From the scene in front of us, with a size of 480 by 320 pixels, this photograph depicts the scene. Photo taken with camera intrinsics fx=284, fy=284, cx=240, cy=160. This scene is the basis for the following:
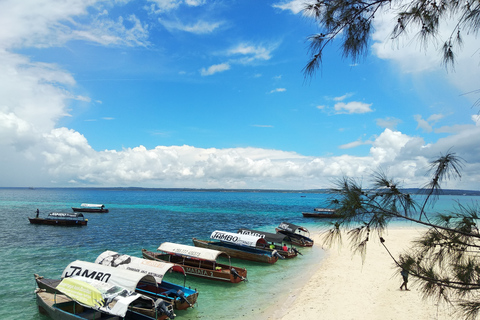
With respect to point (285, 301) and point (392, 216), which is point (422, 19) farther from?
point (285, 301)

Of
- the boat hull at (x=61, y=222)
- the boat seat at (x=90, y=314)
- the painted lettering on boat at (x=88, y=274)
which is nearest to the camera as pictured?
the boat seat at (x=90, y=314)

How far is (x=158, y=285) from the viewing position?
17844mm

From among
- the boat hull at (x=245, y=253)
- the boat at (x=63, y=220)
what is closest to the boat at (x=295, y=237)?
the boat hull at (x=245, y=253)

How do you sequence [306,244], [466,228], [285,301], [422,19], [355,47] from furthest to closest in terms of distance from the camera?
[306,244], [285,301], [355,47], [422,19], [466,228]

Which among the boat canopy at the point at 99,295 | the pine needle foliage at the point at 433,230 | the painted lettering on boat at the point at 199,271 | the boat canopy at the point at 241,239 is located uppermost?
the pine needle foliage at the point at 433,230

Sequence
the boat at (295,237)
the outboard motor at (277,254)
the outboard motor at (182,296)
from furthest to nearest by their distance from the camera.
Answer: the boat at (295,237) → the outboard motor at (277,254) → the outboard motor at (182,296)

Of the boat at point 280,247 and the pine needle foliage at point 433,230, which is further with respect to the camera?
the boat at point 280,247

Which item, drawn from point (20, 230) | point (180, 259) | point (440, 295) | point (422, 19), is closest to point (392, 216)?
point (440, 295)

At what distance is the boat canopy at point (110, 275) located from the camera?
49.4 feet

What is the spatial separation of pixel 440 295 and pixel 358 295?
50.8 ft

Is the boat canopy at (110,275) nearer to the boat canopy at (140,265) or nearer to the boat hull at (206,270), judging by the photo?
the boat canopy at (140,265)

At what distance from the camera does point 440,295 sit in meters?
5.37

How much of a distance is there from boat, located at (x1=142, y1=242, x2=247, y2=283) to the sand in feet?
14.8

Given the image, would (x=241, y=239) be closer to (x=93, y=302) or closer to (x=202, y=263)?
(x=202, y=263)
